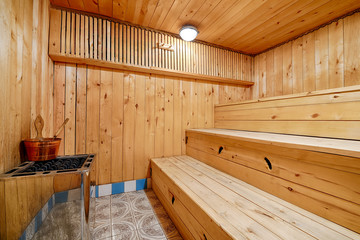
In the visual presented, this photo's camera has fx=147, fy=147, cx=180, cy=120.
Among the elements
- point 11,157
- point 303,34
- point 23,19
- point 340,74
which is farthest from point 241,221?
point 303,34

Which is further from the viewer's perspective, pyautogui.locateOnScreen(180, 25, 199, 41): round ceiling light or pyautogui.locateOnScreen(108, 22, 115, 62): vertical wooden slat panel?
pyautogui.locateOnScreen(180, 25, 199, 41): round ceiling light

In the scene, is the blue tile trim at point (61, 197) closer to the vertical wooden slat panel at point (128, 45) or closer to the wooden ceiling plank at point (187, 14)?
the vertical wooden slat panel at point (128, 45)

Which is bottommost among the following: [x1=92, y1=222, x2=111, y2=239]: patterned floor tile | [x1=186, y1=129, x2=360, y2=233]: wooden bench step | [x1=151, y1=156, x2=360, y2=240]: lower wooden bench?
[x1=92, y1=222, x2=111, y2=239]: patterned floor tile

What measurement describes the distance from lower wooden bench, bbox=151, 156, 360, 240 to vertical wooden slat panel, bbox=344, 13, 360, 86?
192 centimetres

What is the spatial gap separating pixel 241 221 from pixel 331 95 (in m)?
1.34

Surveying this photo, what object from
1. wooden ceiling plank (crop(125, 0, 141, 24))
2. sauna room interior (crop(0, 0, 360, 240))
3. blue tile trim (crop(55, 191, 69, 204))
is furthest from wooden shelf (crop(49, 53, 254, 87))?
blue tile trim (crop(55, 191, 69, 204))

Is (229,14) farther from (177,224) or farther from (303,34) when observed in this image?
(177,224)

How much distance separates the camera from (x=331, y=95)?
1.29 m

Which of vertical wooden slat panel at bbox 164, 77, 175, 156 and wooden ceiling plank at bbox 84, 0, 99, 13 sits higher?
wooden ceiling plank at bbox 84, 0, 99, 13

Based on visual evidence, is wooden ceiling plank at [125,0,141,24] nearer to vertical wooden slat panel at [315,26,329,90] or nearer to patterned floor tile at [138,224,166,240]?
patterned floor tile at [138,224,166,240]

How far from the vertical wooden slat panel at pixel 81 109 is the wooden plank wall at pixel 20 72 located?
1.08 ft

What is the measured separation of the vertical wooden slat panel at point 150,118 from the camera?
2.18m

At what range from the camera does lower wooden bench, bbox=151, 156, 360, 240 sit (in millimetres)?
738

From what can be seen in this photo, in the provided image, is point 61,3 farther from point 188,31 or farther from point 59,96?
point 188,31
